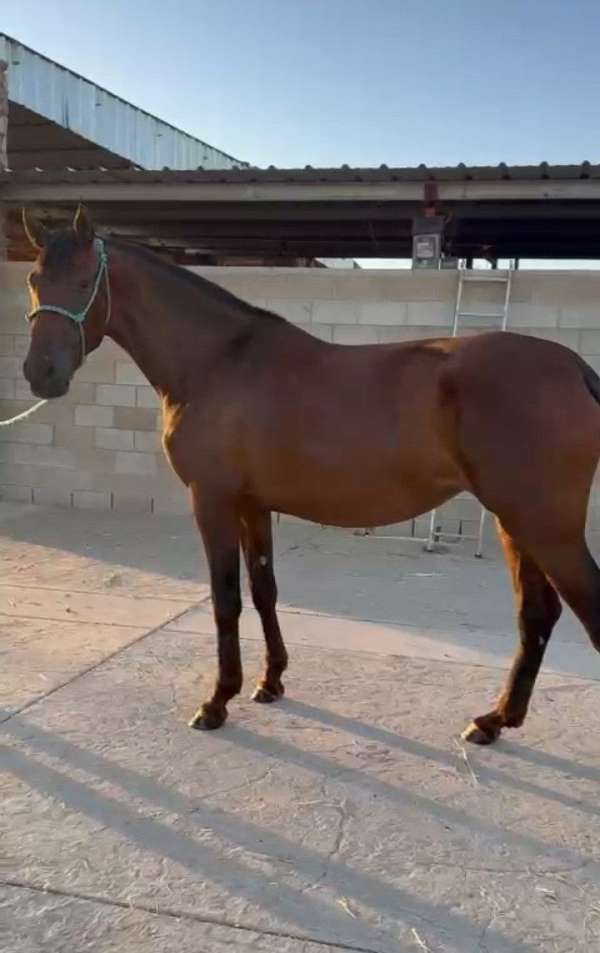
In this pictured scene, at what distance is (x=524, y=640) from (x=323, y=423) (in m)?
1.05

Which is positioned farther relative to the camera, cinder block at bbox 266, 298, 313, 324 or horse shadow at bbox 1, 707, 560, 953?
cinder block at bbox 266, 298, 313, 324

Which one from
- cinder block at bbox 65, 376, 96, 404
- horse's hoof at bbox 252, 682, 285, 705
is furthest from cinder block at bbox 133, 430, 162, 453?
horse's hoof at bbox 252, 682, 285, 705

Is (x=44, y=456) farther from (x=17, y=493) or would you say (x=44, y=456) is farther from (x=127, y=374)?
(x=127, y=374)

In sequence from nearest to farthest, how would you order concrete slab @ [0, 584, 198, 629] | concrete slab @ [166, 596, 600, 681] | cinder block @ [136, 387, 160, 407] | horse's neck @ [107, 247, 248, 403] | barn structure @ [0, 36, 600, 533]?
horse's neck @ [107, 247, 248, 403] < concrete slab @ [166, 596, 600, 681] < concrete slab @ [0, 584, 198, 629] < barn structure @ [0, 36, 600, 533] < cinder block @ [136, 387, 160, 407]

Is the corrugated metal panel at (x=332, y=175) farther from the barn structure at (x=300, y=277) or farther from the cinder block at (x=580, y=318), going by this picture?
the cinder block at (x=580, y=318)

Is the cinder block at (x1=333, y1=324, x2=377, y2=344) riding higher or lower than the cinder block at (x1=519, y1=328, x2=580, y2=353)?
lower

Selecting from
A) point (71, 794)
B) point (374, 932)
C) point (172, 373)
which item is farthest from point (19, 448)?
point (374, 932)

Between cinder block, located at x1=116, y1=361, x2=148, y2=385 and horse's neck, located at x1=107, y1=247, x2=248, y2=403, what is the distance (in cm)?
386

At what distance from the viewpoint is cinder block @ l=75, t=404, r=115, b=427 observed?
703cm

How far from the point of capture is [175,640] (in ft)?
12.8

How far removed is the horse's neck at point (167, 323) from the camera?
3064 mm

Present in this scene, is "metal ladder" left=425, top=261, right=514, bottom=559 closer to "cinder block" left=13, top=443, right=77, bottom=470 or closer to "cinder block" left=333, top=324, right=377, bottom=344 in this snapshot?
"cinder block" left=333, top=324, right=377, bottom=344

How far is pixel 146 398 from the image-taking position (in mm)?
6910

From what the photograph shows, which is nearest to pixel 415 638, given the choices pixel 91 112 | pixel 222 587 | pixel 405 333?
pixel 222 587
